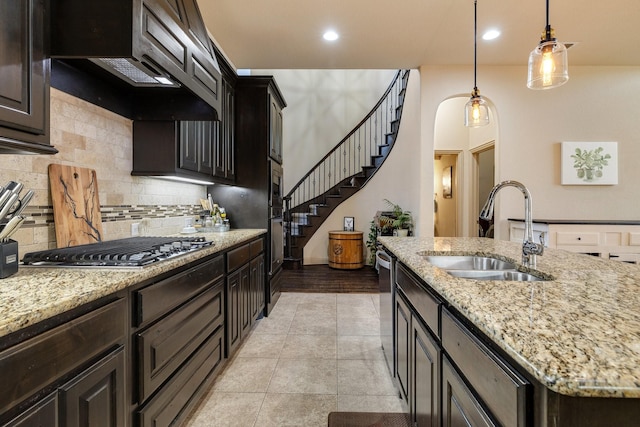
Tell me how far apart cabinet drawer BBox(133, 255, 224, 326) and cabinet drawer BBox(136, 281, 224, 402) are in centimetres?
5

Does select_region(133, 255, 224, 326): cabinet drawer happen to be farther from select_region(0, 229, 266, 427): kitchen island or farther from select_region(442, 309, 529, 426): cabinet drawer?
select_region(442, 309, 529, 426): cabinet drawer

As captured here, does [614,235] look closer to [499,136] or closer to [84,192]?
[499,136]

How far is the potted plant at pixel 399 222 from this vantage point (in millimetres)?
4527

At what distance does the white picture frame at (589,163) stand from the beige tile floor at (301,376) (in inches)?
124

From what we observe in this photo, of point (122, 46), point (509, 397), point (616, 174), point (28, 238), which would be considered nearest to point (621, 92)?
point (616, 174)

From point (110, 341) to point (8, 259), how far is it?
1.60ft

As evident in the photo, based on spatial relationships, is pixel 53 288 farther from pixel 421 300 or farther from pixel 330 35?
pixel 330 35

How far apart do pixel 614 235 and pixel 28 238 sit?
4927mm

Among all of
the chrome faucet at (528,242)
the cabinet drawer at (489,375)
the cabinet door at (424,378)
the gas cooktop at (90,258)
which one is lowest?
the cabinet door at (424,378)

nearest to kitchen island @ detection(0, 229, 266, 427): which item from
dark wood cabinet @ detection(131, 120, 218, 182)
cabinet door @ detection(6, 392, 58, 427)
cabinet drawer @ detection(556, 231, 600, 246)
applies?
cabinet door @ detection(6, 392, 58, 427)

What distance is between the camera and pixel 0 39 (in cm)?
101

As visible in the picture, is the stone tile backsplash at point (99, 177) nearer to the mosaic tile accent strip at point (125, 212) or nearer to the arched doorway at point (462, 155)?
the mosaic tile accent strip at point (125, 212)

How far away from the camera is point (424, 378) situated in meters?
1.34

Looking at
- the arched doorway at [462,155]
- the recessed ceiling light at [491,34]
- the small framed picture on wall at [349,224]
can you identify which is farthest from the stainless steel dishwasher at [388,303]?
the arched doorway at [462,155]
